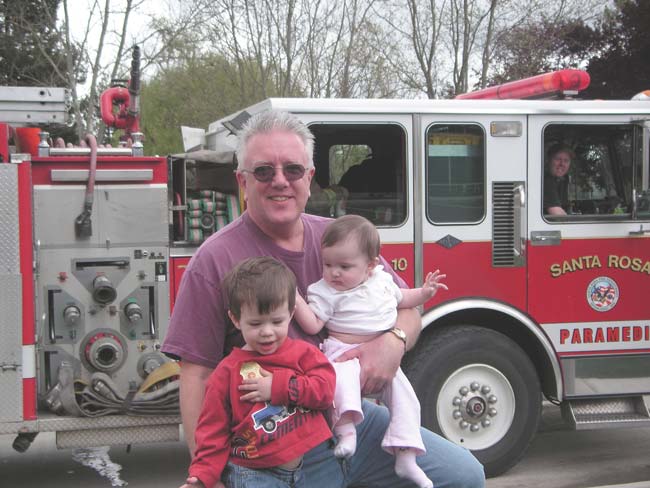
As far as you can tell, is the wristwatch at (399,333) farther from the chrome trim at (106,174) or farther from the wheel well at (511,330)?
the chrome trim at (106,174)

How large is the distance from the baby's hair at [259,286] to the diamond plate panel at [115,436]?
292 centimetres

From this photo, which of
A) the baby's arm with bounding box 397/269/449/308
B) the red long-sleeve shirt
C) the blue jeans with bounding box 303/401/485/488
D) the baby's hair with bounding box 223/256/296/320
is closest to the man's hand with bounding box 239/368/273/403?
the red long-sleeve shirt

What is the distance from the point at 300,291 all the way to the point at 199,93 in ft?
45.4

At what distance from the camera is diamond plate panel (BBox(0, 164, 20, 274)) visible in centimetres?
460

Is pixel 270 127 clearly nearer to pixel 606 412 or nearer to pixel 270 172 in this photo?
pixel 270 172

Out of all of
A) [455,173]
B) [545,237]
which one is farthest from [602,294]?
[455,173]

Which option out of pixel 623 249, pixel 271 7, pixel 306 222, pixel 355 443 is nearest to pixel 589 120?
pixel 623 249

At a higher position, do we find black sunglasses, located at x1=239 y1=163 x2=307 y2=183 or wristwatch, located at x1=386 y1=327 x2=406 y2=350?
black sunglasses, located at x1=239 y1=163 x2=307 y2=183

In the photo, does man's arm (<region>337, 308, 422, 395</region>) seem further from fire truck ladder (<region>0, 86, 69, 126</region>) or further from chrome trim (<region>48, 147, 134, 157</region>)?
fire truck ladder (<region>0, 86, 69, 126</region>)

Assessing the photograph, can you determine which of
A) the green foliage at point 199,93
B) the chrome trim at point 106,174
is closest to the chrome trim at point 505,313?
the chrome trim at point 106,174

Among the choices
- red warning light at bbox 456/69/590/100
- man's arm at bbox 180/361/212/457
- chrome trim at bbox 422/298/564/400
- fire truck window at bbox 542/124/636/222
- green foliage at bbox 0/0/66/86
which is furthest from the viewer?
green foliage at bbox 0/0/66/86

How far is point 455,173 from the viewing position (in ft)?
17.6

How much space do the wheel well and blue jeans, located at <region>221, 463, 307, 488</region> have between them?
9.94 ft

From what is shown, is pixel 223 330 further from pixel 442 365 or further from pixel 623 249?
pixel 623 249
